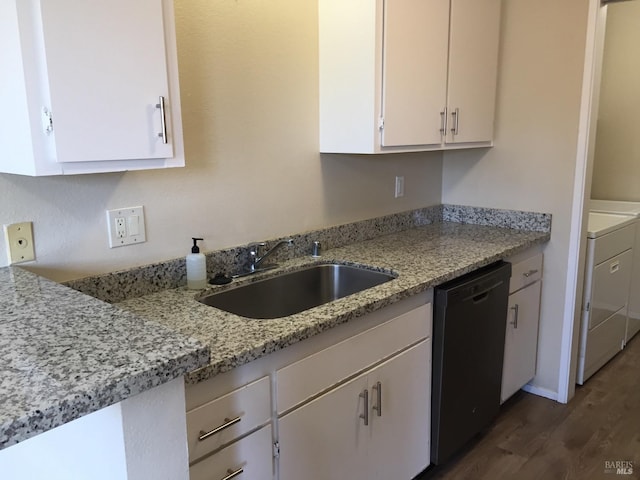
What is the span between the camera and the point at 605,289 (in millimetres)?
3016

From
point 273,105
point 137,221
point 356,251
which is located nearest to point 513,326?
point 356,251

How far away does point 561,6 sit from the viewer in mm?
2492

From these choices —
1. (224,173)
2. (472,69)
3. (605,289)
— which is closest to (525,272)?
(605,289)

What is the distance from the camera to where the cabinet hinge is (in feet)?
3.91

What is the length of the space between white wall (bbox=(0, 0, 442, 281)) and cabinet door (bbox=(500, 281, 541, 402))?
3.14 ft

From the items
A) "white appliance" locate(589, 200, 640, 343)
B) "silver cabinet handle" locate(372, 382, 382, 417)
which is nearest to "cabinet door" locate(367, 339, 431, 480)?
"silver cabinet handle" locate(372, 382, 382, 417)

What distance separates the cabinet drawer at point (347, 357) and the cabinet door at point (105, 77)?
2.31 feet

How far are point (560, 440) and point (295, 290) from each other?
1456 mm

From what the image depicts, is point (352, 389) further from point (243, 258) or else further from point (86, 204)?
point (86, 204)

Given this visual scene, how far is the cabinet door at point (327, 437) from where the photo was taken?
58.3 inches

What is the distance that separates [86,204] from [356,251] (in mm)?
1151

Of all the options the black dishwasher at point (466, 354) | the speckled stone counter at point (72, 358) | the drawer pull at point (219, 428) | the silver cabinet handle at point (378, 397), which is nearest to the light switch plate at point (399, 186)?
the black dishwasher at point (466, 354)

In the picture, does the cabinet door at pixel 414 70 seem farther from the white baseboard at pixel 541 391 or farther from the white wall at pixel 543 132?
the white baseboard at pixel 541 391

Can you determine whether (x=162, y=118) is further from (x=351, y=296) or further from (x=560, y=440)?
(x=560, y=440)
